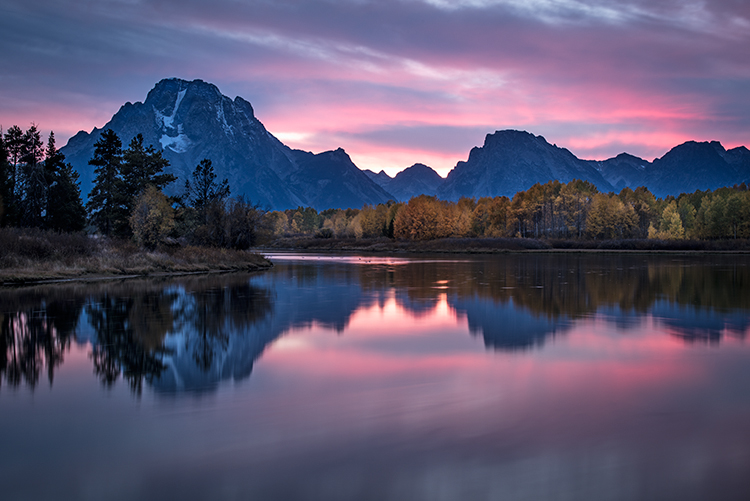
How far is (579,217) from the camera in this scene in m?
130

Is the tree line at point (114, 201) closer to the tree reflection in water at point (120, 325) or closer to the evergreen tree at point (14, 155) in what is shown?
the evergreen tree at point (14, 155)

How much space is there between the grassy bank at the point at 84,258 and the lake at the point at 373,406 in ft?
50.3

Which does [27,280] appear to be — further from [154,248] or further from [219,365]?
[219,365]

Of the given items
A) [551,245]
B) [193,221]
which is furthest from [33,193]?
[551,245]

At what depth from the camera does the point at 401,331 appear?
58.5 feet

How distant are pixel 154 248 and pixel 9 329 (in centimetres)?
3588

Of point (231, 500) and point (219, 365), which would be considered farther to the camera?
point (219, 365)

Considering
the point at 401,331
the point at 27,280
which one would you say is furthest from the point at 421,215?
the point at 401,331

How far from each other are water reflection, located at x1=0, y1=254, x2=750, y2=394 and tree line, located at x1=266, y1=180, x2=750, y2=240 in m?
92.3

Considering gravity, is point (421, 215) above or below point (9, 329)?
above

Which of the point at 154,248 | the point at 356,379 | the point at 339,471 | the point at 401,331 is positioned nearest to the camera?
the point at 339,471

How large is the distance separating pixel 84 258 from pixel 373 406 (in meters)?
36.0

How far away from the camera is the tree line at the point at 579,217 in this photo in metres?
116

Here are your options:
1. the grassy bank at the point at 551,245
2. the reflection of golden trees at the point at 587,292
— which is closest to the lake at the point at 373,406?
the reflection of golden trees at the point at 587,292
